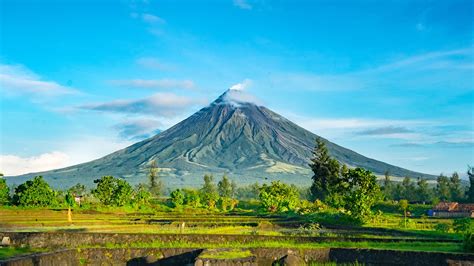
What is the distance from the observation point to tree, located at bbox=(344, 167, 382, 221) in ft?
147

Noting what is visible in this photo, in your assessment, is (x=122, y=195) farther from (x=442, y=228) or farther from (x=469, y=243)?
(x=469, y=243)

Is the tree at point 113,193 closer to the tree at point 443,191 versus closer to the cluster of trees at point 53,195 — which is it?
the cluster of trees at point 53,195

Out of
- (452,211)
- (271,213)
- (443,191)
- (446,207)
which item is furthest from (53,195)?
(443,191)

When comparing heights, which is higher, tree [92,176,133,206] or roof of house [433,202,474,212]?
tree [92,176,133,206]

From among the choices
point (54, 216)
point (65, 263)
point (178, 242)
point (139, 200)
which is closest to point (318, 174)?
point (139, 200)

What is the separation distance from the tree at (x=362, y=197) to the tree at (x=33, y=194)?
3818cm

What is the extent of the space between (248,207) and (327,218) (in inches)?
1548

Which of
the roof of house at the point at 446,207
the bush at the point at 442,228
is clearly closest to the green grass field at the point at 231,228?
the bush at the point at 442,228

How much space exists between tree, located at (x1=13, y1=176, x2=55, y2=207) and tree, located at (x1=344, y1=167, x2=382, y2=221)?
38184mm

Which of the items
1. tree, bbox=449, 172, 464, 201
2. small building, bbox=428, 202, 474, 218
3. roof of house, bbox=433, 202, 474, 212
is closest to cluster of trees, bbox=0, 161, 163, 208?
small building, bbox=428, 202, 474, 218

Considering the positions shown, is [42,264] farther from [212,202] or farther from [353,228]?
[212,202]

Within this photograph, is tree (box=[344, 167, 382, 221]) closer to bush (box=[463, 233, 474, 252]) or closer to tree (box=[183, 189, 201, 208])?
bush (box=[463, 233, 474, 252])

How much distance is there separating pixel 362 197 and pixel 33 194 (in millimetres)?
40291

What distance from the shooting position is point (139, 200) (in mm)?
75125
